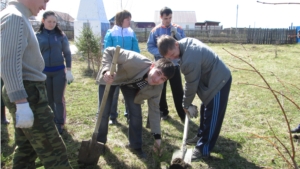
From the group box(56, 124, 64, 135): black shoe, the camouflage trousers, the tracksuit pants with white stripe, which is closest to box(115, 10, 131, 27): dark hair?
box(56, 124, 64, 135): black shoe

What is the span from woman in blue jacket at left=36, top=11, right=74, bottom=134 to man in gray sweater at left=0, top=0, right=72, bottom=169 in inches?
57.3

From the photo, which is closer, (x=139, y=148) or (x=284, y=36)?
(x=139, y=148)

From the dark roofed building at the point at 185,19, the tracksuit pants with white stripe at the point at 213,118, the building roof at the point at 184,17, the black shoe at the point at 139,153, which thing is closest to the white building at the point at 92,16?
the black shoe at the point at 139,153

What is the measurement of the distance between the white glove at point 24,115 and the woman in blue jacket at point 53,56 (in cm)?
188

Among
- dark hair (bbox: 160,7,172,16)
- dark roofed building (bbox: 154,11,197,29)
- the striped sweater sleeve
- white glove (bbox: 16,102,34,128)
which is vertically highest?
dark roofed building (bbox: 154,11,197,29)

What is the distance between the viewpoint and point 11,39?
5.74ft

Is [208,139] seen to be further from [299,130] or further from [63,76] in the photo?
[63,76]

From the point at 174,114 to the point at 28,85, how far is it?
3.27m

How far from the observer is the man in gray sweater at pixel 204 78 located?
9.75 ft

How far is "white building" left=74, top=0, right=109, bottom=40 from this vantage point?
1142 cm

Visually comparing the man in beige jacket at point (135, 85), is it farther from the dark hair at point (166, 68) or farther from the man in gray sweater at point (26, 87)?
the man in gray sweater at point (26, 87)

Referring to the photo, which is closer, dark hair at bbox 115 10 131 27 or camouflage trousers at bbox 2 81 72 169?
camouflage trousers at bbox 2 81 72 169

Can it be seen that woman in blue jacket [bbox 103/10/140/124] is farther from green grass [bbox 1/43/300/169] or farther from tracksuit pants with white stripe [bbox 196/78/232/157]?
tracksuit pants with white stripe [bbox 196/78/232/157]

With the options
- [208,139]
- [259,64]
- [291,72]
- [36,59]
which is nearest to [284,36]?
[259,64]
